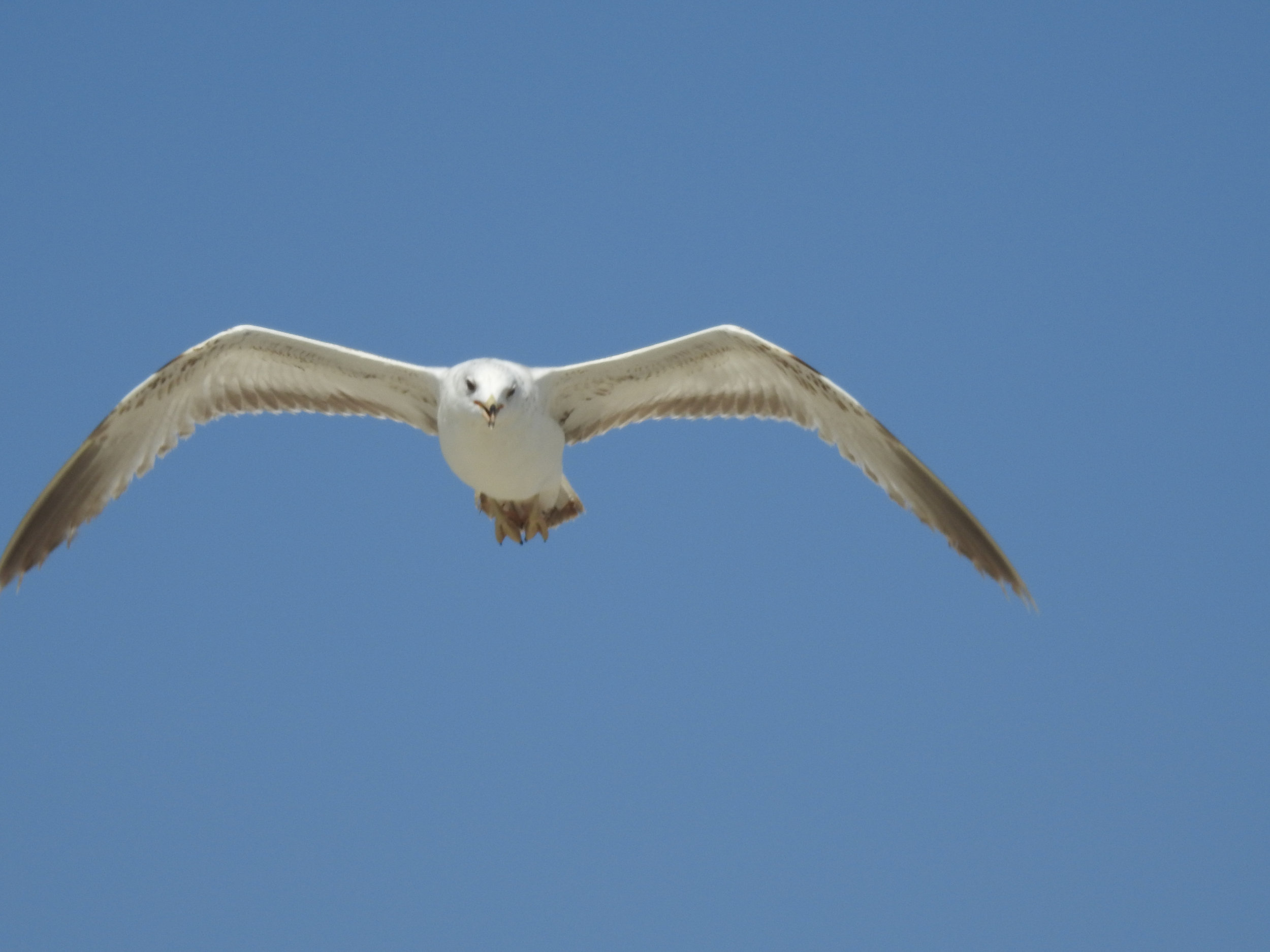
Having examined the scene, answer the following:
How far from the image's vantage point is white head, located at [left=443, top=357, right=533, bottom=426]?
31.0 feet

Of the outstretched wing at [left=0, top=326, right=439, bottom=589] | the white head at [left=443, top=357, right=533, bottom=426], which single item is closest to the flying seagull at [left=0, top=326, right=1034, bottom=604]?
the outstretched wing at [left=0, top=326, right=439, bottom=589]

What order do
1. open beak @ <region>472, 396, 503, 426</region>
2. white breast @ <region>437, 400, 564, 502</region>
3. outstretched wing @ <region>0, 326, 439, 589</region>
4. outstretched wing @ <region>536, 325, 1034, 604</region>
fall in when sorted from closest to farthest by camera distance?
1. open beak @ <region>472, 396, 503, 426</region>
2. white breast @ <region>437, 400, 564, 502</region>
3. outstretched wing @ <region>536, 325, 1034, 604</region>
4. outstretched wing @ <region>0, 326, 439, 589</region>

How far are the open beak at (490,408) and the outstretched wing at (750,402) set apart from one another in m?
1.10

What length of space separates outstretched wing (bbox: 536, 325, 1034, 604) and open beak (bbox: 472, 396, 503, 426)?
1.10 meters

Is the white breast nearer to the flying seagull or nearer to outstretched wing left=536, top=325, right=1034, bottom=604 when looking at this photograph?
the flying seagull

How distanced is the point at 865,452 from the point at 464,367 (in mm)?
3436

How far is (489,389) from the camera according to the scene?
950 cm

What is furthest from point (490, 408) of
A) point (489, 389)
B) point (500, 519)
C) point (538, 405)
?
point (500, 519)

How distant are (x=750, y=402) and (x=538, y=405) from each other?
79.3 inches

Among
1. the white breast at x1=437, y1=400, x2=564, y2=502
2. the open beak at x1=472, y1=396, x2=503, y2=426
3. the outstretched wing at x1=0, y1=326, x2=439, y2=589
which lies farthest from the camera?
the outstretched wing at x1=0, y1=326, x2=439, y2=589

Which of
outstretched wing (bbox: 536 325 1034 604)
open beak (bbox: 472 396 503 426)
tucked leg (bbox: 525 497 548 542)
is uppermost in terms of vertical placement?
outstretched wing (bbox: 536 325 1034 604)

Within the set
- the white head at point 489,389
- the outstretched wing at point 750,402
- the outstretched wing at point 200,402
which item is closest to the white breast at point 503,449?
the white head at point 489,389

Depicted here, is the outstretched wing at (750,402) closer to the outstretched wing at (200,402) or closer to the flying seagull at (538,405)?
the flying seagull at (538,405)

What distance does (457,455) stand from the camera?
9.93m
